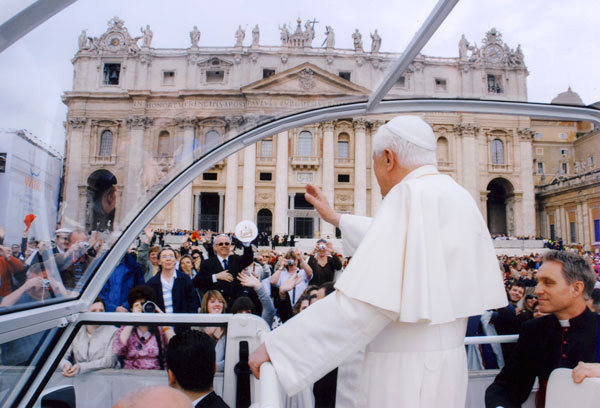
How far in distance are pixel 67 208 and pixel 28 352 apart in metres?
0.69

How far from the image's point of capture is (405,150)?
1.78 meters

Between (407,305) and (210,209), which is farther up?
(210,209)

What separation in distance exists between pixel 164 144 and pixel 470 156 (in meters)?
34.7

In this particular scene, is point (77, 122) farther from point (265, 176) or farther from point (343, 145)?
point (343, 145)

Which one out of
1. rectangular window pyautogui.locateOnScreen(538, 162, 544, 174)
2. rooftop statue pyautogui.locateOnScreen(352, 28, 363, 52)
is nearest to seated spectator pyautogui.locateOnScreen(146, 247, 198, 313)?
rooftop statue pyautogui.locateOnScreen(352, 28, 363, 52)

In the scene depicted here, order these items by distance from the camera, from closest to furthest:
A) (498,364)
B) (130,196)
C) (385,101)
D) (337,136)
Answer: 1. (130,196)
2. (385,101)
3. (498,364)
4. (337,136)

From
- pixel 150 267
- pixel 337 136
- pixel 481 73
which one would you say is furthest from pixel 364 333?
pixel 337 136

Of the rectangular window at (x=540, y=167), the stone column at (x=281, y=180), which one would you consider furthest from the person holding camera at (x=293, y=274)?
the rectangular window at (x=540, y=167)

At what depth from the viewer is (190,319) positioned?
199 cm

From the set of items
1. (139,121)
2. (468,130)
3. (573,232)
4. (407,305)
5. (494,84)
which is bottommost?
(407,305)

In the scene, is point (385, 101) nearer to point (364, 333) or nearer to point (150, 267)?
point (364, 333)

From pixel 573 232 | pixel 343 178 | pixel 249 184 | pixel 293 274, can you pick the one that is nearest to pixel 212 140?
pixel 293 274

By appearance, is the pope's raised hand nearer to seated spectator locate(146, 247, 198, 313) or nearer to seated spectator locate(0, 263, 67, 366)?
seated spectator locate(0, 263, 67, 366)

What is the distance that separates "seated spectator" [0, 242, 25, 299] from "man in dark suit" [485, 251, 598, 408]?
2.25m
